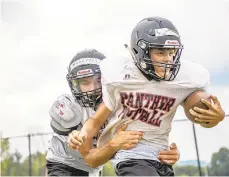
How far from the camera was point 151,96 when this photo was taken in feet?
4.02

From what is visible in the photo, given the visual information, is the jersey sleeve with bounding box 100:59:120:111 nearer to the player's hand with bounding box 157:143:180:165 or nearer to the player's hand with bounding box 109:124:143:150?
the player's hand with bounding box 109:124:143:150

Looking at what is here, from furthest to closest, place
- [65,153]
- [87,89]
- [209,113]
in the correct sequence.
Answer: [65,153] → [87,89] → [209,113]

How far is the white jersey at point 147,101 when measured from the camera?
1.22 meters

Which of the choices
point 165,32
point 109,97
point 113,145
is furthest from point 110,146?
point 165,32

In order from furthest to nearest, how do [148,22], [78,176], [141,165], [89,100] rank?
1. [78,176]
2. [89,100]
3. [148,22]
4. [141,165]

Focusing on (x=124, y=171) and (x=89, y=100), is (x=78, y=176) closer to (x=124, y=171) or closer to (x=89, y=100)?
(x=89, y=100)

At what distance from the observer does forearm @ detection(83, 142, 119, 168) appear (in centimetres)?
123

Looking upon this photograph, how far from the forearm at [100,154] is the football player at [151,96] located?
19 millimetres

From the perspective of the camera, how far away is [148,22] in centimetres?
127

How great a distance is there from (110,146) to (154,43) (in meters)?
0.31

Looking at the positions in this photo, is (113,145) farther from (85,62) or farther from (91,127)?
(85,62)

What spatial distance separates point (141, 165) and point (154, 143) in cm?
9

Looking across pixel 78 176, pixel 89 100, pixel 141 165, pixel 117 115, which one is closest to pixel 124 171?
pixel 141 165

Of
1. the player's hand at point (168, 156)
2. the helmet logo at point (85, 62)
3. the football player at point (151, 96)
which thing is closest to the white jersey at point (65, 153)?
the helmet logo at point (85, 62)
